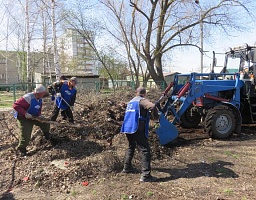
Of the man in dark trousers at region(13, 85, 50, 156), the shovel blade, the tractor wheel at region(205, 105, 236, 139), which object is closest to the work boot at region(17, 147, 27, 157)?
the man in dark trousers at region(13, 85, 50, 156)

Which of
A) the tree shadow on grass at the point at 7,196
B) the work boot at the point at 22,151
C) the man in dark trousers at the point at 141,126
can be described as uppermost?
the man in dark trousers at the point at 141,126

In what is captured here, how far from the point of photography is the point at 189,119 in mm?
8375

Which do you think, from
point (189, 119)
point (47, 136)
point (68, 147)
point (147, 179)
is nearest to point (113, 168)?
point (147, 179)

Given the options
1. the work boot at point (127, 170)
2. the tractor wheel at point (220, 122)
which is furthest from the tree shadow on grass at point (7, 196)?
the tractor wheel at point (220, 122)

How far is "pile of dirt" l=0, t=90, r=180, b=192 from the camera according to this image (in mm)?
4637

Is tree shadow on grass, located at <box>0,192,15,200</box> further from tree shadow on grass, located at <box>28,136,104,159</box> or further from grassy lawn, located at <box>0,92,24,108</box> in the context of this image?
grassy lawn, located at <box>0,92,24,108</box>

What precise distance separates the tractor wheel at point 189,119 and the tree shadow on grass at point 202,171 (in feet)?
9.95

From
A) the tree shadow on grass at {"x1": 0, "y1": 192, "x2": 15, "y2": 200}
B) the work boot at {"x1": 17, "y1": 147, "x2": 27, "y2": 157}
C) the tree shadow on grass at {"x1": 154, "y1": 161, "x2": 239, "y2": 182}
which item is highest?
the work boot at {"x1": 17, "y1": 147, "x2": 27, "y2": 157}

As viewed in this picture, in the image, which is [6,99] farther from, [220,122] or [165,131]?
[220,122]

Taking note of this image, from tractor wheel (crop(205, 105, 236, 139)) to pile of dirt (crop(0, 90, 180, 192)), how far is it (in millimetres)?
1482

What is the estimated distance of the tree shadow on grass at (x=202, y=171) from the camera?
15.5 feet

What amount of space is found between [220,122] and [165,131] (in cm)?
190

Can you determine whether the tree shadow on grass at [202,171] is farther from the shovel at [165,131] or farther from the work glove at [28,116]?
the work glove at [28,116]

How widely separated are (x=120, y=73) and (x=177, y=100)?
89.0 feet
